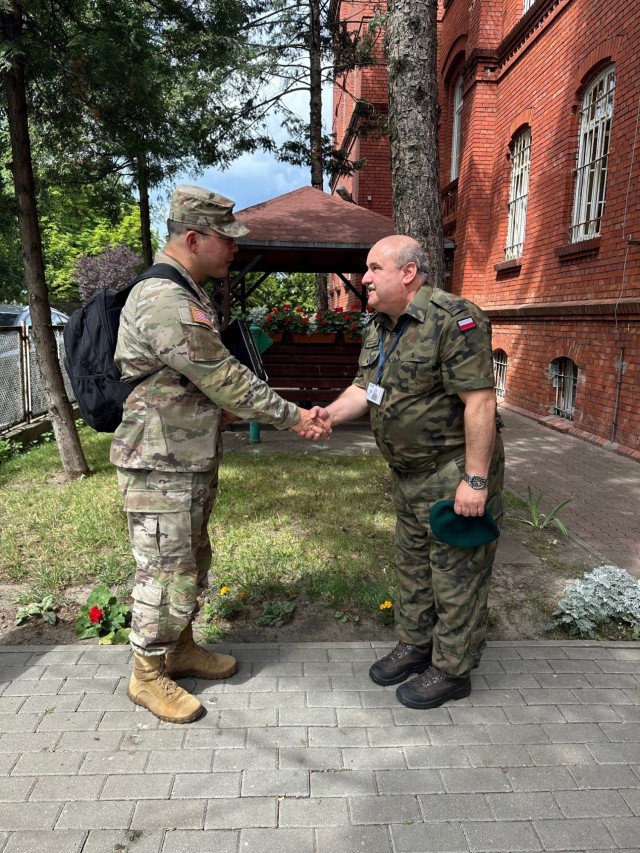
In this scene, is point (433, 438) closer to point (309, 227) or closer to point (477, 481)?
point (477, 481)

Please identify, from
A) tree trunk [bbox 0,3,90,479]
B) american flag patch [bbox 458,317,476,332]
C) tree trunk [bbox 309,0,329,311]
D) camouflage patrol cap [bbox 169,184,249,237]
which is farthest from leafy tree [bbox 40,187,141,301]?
american flag patch [bbox 458,317,476,332]

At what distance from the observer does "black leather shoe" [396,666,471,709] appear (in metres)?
2.91

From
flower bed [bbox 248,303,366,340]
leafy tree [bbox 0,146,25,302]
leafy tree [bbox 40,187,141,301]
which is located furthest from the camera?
leafy tree [bbox 40,187,141,301]

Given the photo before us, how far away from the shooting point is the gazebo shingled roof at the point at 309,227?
28.7 feet

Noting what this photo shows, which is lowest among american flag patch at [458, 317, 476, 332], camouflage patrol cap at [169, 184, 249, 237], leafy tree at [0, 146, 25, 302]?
american flag patch at [458, 317, 476, 332]

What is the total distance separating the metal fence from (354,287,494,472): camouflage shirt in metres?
6.54

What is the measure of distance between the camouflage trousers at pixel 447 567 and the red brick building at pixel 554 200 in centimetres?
Result: 558

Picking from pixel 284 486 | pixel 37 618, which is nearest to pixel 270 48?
pixel 284 486

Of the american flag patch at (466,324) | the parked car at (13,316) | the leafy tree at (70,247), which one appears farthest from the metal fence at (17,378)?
the leafy tree at (70,247)

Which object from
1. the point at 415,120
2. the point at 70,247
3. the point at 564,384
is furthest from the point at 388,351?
the point at 70,247

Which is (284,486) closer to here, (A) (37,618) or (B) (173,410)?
(A) (37,618)

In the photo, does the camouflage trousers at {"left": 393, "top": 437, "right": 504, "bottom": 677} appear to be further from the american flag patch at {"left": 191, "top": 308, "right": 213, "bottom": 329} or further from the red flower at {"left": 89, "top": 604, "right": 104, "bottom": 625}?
the red flower at {"left": 89, "top": 604, "right": 104, "bottom": 625}

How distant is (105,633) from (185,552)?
116cm

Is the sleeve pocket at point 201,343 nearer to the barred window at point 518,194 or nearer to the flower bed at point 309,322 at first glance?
the flower bed at point 309,322
